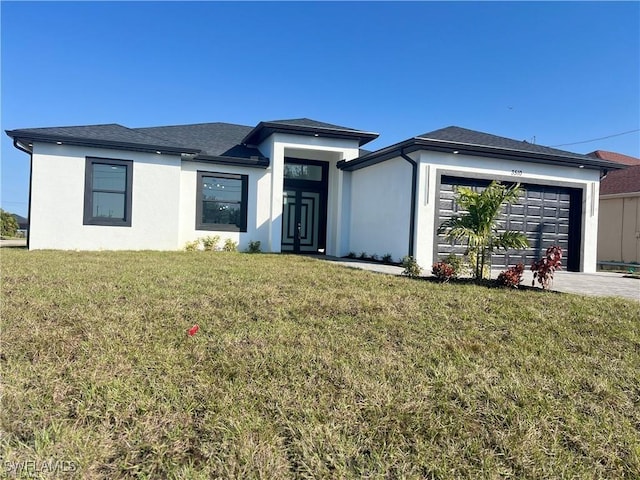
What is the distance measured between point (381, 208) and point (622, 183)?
13.0 m

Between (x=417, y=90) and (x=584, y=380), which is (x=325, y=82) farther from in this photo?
(x=584, y=380)

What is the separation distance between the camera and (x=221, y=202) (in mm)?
12359

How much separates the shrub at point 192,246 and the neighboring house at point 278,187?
0.68 ft

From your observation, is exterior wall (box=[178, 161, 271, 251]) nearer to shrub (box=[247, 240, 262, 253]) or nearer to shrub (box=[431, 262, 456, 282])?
shrub (box=[247, 240, 262, 253])

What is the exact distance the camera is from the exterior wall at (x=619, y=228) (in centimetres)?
1589

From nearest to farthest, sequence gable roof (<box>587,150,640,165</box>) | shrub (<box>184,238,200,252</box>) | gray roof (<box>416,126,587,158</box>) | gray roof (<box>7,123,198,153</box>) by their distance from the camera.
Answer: gray roof (<box>7,123,198,153</box>) < gray roof (<box>416,126,587,158</box>) < shrub (<box>184,238,200,252</box>) < gable roof (<box>587,150,640,165</box>)

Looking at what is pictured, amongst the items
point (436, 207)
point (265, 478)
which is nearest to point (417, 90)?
point (436, 207)

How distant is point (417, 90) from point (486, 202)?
13.2m

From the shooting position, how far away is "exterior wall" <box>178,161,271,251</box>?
1190 centimetres

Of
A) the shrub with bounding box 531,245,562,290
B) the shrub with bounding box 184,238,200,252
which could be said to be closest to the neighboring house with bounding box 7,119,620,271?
the shrub with bounding box 184,238,200,252

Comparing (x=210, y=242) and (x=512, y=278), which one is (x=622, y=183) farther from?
(x=210, y=242)

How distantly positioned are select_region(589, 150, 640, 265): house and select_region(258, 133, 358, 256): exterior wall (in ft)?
36.1

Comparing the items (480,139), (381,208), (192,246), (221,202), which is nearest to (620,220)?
(480,139)

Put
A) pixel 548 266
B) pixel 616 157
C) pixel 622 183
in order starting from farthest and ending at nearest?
pixel 616 157 < pixel 622 183 < pixel 548 266
